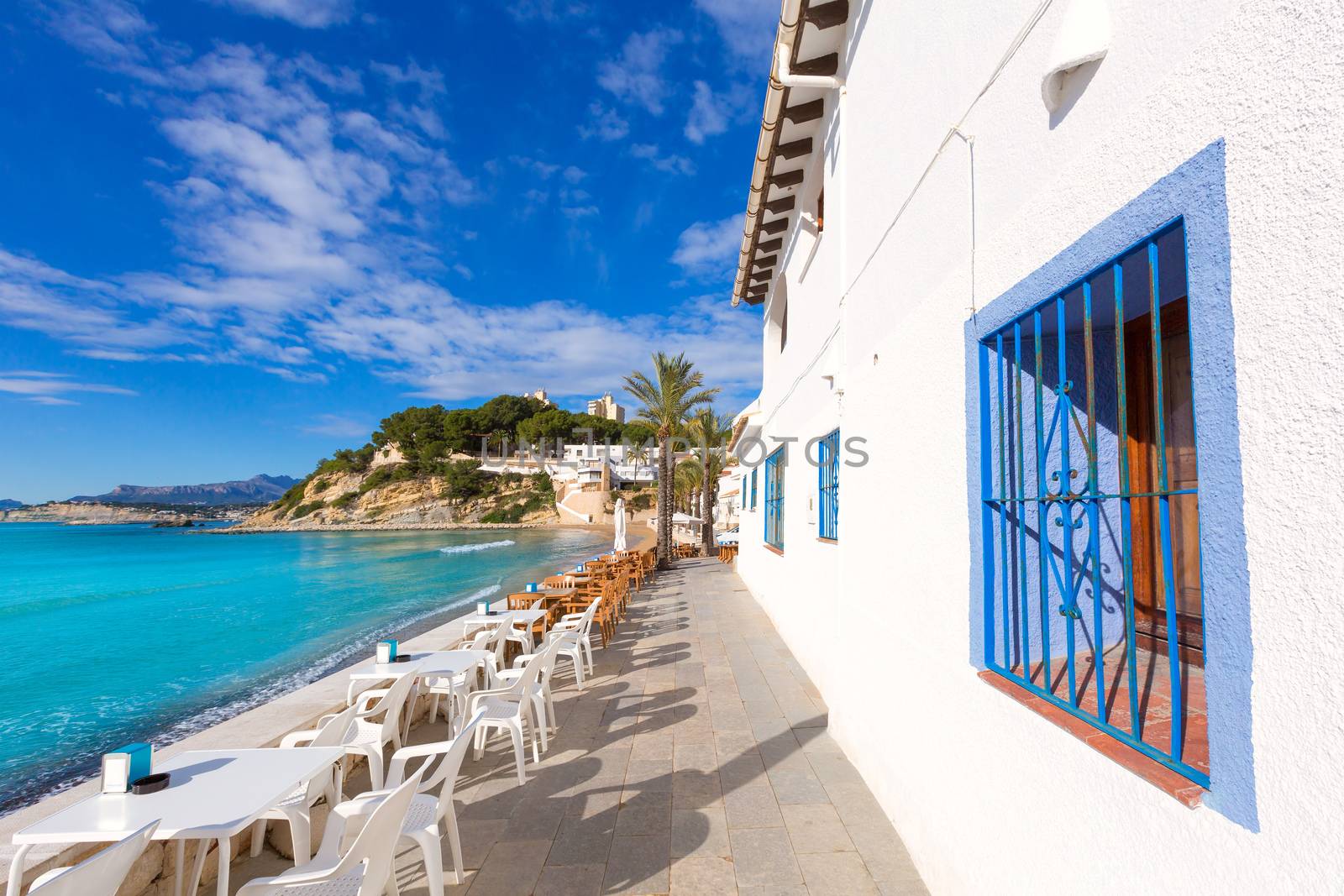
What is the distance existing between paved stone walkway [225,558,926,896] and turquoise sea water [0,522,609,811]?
594 cm

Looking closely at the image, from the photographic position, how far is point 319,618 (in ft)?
64.1

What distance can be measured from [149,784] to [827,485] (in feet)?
17.9

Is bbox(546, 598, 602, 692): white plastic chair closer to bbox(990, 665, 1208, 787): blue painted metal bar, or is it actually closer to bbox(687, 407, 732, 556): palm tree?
bbox(990, 665, 1208, 787): blue painted metal bar

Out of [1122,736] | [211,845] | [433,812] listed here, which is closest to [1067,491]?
[1122,736]

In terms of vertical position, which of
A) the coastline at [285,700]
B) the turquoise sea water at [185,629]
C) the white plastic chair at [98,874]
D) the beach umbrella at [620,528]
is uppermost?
the beach umbrella at [620,528]

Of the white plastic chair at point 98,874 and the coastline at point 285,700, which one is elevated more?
the white plastic chair at point 98,874

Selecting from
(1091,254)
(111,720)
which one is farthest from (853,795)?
(111,720)

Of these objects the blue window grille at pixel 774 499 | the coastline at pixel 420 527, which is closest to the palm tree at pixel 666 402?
the blue window grille at pixel 774 499

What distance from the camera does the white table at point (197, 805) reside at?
2.49 meters

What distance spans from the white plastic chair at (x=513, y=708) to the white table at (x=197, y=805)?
136cm

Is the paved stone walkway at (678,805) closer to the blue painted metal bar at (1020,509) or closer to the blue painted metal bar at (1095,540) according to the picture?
A: the blue painted metal bar at (1020,509)

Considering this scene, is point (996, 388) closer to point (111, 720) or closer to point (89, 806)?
point (89, 806)

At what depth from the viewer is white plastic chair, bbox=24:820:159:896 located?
1.92 meters

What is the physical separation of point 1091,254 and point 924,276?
1.50m
